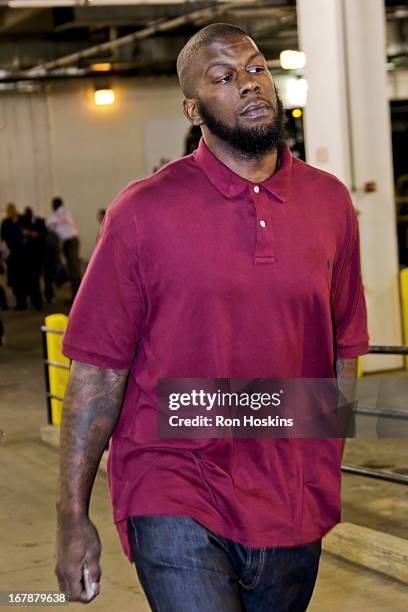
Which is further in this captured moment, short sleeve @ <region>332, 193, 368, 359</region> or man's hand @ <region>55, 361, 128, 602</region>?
short sleeve @ <region>332, 193, 368, 359</region>

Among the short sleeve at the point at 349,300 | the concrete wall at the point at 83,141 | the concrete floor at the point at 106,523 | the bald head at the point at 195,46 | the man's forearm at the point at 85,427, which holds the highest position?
the concrete wall at the point at 83,141

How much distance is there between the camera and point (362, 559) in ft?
19.7

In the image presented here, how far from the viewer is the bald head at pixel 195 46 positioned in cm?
283

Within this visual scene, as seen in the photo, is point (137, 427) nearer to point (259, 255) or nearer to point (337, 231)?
point (259, 255)

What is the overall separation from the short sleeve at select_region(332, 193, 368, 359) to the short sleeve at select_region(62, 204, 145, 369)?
0.55 meters

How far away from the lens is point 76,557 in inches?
106

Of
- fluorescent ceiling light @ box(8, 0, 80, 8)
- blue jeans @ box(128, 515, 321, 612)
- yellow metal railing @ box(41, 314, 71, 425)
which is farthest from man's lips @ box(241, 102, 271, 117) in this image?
fluorescent ceiling light @ box(8, 0, 80, 8)

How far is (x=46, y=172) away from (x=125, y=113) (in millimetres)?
2462

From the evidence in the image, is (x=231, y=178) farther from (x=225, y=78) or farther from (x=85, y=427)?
(x=85, y=427)

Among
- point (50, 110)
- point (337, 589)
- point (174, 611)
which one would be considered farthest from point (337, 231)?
point (50, 110)

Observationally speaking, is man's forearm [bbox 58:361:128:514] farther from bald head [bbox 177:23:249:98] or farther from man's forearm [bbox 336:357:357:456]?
bald head [bbox 177:23:249:98]

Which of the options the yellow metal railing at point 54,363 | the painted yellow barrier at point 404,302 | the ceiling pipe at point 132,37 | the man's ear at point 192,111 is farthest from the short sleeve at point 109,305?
the ceiling pipe at point 132,37

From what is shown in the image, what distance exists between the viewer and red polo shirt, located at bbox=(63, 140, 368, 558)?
2664 millimetres

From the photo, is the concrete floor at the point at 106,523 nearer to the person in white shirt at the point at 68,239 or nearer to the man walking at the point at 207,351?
the man walking at the point at 207,351
